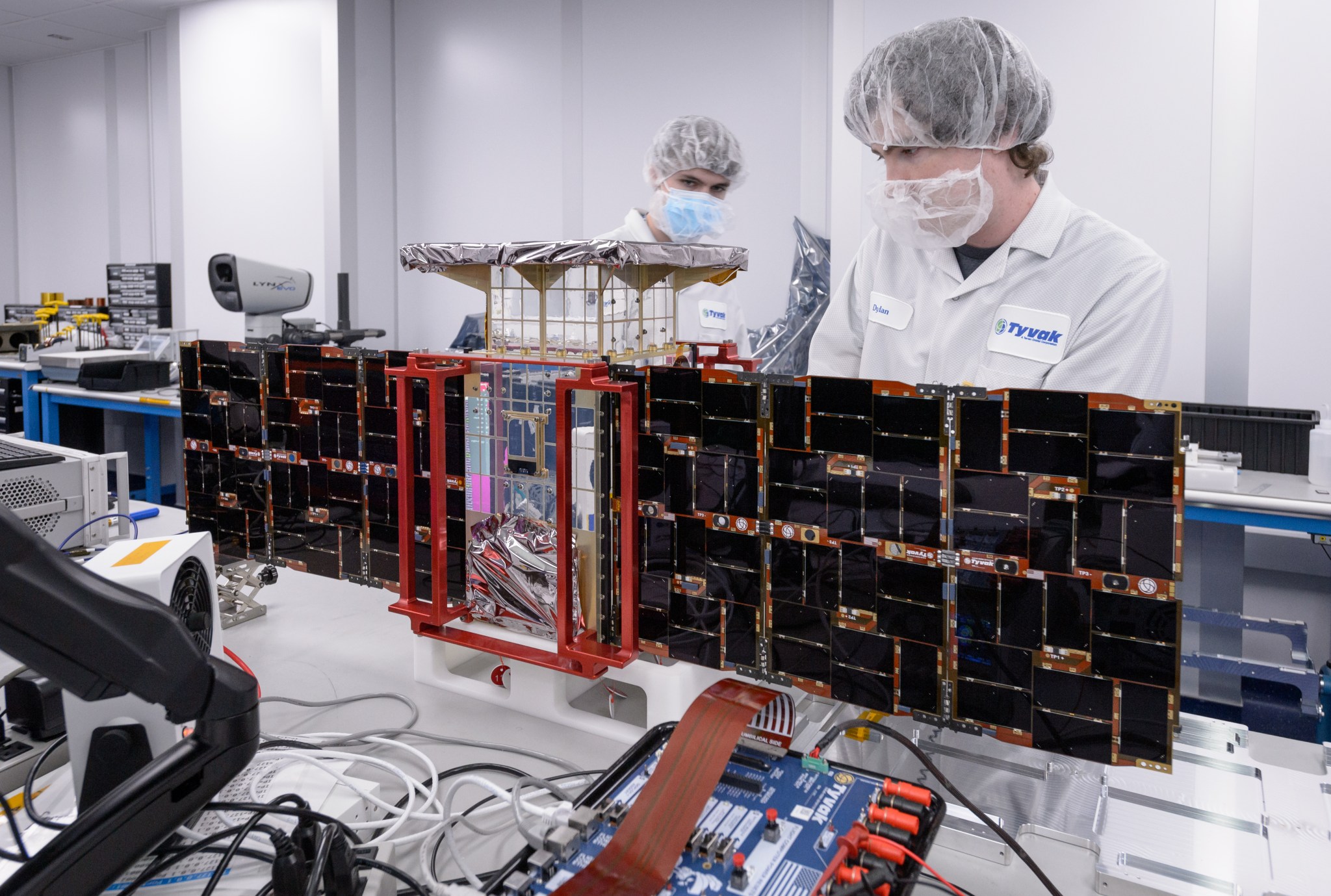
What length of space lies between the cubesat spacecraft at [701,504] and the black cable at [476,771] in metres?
0.13

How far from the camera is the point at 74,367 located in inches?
168

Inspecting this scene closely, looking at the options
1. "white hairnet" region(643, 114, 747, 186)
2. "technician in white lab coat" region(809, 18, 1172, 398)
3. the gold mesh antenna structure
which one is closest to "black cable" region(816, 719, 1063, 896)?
the gold mesh antenna structure

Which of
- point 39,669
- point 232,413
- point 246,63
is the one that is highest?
point 246,63

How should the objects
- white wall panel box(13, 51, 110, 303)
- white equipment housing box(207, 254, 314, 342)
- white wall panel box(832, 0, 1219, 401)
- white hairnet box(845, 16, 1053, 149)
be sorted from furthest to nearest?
white wall panel box(13, 51, 110, 303), white wall panel box(832, 0, 1219, 401), white equipment housing box(207, 254, 314, 342), white hairnet box(845, 16, 1053, 149)

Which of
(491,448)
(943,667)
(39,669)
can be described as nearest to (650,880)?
(943,667)

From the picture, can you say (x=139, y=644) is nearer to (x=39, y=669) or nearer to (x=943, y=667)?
(x=39, y=669)

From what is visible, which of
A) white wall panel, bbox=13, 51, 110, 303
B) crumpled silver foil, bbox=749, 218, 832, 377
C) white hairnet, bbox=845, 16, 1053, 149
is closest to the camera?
white hairnet, bbox=845, 16, 1053, 149

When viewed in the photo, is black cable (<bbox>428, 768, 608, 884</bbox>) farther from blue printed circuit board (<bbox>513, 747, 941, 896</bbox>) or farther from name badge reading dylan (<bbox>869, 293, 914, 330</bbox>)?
name badge reading dylan (<bbox>869, 293, 914, 330</bbox>)

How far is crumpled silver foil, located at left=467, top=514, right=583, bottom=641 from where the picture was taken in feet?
3.75

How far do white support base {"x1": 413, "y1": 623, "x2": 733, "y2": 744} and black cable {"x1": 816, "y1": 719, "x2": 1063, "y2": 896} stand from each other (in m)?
0.16

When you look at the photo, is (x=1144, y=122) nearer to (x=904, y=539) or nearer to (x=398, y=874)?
(x=904, y=539)

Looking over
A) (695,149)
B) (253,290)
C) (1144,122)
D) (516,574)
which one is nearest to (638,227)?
(695,149)

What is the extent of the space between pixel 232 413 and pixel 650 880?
3.35ft

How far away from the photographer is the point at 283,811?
86cm
